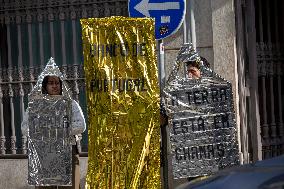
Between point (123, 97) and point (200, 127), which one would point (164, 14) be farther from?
point (200, 127)

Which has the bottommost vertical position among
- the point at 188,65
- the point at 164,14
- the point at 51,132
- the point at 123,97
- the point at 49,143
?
the point at 49,143

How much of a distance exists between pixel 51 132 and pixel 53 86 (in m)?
0.48

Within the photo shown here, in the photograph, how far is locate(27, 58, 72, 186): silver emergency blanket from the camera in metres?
7.59

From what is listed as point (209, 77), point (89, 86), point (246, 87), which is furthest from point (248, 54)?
point (89, 86)

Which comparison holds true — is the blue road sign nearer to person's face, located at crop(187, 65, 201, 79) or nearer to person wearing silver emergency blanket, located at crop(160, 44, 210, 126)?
person wearing silver emergency blanket, located at crop(160, 44, 210, 126)

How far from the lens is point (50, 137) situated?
25.0 feet

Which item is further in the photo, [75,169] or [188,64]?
[75,169]

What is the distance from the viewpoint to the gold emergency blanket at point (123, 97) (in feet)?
23.4

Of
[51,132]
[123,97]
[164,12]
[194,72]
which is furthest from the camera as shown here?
[51,132]

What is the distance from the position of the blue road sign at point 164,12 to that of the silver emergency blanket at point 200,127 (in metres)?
0.33

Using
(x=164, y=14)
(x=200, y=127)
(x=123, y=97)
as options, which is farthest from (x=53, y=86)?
(x=200, y=127)

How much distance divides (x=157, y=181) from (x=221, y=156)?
0.69m

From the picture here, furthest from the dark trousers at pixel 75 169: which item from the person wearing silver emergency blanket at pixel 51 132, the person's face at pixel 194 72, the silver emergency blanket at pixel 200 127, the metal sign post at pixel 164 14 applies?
the person's face at pixel 194 72

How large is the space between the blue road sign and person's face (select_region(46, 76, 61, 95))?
1120 millimetres
